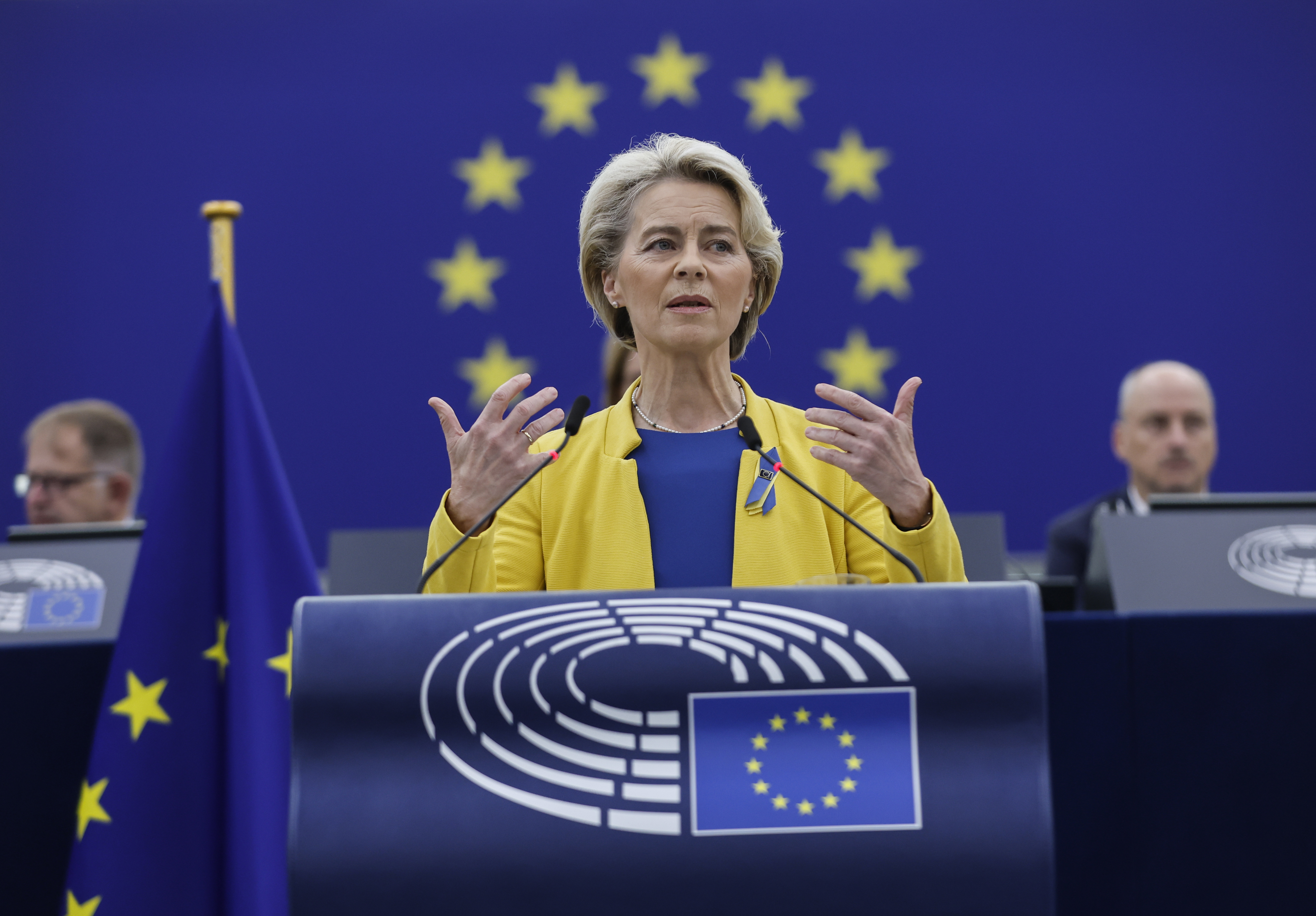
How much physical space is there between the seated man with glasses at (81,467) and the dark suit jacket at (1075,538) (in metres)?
2.67

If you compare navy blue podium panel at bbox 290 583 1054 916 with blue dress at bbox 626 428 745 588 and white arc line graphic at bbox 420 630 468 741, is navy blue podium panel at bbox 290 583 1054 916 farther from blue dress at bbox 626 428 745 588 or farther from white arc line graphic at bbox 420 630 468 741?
blue dress at bbox 626 428 745 588

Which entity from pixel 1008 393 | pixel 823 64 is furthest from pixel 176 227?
pixel 1008 393

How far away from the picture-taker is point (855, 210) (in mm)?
4109

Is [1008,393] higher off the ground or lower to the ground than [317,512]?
higher

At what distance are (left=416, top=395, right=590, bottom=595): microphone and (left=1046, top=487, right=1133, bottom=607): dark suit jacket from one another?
96.2 inches

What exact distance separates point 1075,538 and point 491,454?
8.65 ft

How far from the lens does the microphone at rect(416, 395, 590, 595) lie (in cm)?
113

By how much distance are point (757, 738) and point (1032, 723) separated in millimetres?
228

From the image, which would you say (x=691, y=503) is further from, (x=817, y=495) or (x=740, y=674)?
(x=740, y=674)

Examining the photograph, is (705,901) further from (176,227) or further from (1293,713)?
(176,227)


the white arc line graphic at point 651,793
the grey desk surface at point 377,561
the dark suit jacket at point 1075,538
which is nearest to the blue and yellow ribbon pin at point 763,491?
the white arc line graphic at point 651,793

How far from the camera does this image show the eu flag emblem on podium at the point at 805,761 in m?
0.91

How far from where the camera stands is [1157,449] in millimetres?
3400

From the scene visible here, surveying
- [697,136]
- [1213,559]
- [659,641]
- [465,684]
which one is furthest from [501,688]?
[697,136]
